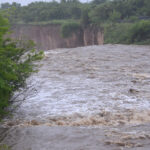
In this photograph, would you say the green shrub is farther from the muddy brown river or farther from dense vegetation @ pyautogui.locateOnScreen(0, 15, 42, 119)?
dense vegetation @ pyautogui.locateOnScreen(0, 15, 42, 119)

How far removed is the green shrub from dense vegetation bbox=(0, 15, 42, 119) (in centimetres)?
3127

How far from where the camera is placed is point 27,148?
6535mm

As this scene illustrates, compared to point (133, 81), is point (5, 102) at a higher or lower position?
higher

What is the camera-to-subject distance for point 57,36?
43438 mm

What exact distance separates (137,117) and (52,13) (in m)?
43.9

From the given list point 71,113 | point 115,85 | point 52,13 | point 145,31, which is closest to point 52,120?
point 71,113

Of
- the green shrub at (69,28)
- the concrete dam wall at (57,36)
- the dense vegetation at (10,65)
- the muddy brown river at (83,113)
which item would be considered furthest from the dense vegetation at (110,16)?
the dense vegetation at (10,65)

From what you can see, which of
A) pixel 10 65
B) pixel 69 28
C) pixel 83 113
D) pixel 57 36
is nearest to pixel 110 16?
pixel 69 28

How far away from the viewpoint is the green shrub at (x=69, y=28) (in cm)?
4000

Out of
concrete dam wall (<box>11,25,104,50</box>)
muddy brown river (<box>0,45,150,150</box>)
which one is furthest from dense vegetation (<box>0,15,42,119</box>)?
concrete dam wall (<box>11,25,104,50</box>)

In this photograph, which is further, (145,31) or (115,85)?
(145,31)

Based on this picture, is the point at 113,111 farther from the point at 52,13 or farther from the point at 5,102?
the point at 52,13

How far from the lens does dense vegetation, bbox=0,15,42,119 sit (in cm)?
714

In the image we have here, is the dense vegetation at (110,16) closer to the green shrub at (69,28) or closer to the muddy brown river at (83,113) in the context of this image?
the green shrub at (69,28)
